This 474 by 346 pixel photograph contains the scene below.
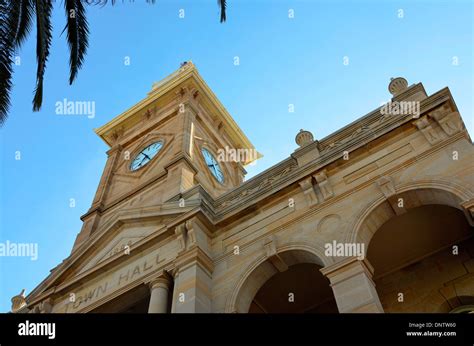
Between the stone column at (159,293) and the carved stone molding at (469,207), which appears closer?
the carved stone molding at (469,207)

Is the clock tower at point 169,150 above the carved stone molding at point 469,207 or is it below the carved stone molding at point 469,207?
above

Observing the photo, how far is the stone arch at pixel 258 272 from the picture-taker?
47.5 feet

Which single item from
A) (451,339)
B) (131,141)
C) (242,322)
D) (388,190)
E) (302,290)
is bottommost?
(451,339)

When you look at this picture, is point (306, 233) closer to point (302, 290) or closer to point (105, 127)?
point (302, 290)

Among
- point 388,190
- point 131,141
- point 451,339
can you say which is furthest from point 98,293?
point 131,141

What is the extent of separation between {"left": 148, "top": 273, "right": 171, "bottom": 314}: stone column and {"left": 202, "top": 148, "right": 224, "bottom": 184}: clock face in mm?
12929

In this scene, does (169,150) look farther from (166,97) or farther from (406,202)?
(406,202)

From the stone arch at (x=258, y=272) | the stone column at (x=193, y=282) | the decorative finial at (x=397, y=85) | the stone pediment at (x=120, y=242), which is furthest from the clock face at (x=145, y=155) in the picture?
the decorative finial at (x=397, y=85)

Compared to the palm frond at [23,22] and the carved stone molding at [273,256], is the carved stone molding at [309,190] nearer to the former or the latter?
the carved stone molding at [273,256]

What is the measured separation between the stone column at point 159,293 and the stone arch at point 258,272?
194 cm

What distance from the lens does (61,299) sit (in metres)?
18.7

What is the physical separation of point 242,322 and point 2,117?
257 inches

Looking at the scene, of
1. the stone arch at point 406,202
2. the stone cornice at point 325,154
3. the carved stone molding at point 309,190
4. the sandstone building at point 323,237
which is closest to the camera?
the stone arch at point 406,202

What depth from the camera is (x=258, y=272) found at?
15.0m
